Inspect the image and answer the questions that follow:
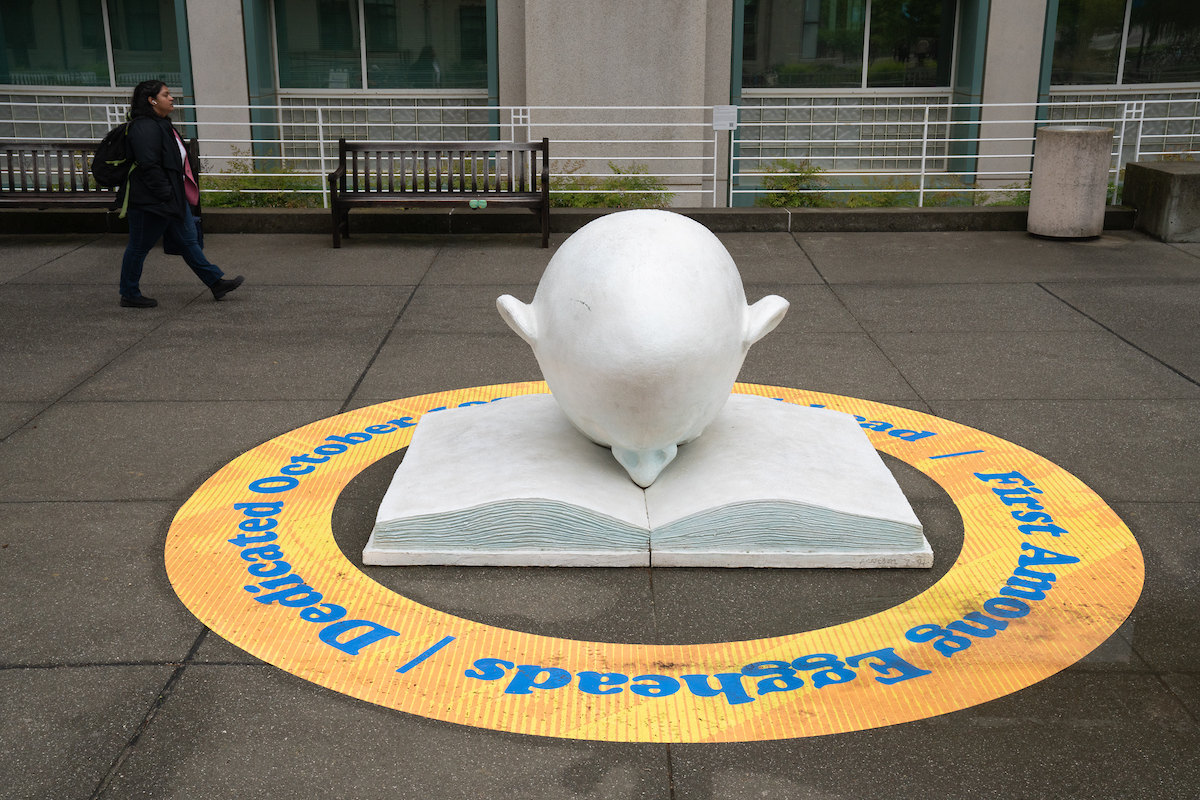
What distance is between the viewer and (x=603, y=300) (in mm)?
4797

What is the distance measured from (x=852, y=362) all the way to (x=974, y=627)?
12.4 feet

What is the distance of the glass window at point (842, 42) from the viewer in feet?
52.6

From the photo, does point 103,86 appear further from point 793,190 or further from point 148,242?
point 793,190

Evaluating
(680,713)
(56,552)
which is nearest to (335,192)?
(56,552)

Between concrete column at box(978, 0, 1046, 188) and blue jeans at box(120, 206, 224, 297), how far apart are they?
10806mm

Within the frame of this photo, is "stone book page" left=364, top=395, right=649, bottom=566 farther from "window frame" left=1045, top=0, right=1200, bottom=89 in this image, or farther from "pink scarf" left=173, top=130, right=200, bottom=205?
"window frame" left=1045, top=0, right=1200, bottom=89

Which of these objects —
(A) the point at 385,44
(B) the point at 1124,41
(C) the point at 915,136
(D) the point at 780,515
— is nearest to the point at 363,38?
(A) the point at 385,44

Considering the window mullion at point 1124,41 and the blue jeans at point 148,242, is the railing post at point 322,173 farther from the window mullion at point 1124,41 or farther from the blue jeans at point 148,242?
the window mullion at point 1124,41

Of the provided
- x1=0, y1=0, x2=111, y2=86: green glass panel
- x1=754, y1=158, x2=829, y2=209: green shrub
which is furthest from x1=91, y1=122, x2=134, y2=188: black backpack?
x1=0, y1=0, x2=111, y2=86: green glass panel

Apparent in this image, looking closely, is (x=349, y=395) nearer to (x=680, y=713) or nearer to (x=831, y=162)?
(x=680, y=713)

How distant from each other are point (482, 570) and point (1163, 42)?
16044 mm

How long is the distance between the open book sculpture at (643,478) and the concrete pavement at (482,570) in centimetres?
15

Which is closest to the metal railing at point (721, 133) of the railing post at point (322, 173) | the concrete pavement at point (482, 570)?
the railing post at point (322, 173)

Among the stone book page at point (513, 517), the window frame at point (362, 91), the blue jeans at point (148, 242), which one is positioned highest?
the window frame at point (362, 91)
